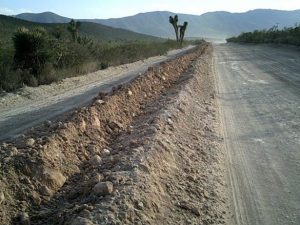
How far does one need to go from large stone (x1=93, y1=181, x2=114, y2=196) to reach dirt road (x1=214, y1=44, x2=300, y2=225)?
1644mm

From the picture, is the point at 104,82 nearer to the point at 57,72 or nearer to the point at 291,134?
the point at 57,72

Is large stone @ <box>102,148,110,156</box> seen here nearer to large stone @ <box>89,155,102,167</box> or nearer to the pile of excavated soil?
the pile of excavated soil

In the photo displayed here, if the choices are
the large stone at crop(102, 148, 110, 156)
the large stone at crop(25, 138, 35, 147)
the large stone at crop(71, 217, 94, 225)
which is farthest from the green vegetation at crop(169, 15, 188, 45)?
the large stone at crop(71, 217, 94, 225)

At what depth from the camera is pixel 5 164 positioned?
5637 millimetres

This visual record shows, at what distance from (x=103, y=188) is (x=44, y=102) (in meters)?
8.28

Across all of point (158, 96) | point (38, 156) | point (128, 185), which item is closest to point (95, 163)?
point (38, 156)

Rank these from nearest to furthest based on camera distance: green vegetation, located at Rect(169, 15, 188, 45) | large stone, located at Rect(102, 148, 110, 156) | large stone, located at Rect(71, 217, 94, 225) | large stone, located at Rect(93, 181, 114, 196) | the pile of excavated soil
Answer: large stone, located at Rect(71, 217, 94, 225) < the pile of excavated soil < large stone, located at Rect(93, 181, 114, 196) < large stone, located at Rect(102, 148, 110, 156) < green vegetation, located at Rect(169, 15, 188, 45)

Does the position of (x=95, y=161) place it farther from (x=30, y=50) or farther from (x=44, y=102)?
(x=30, y=50)

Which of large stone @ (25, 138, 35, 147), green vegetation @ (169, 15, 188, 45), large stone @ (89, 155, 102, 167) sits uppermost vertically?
large stone @ (25, 138, 35, 147)

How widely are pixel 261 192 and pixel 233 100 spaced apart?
778cm

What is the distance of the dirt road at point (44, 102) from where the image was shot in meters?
9.51

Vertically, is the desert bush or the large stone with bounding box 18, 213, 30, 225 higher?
the desert bush

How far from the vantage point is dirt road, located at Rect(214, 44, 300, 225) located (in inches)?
221

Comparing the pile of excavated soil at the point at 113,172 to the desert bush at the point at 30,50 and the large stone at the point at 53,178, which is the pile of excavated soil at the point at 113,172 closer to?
the large stone at the point at 53,178
